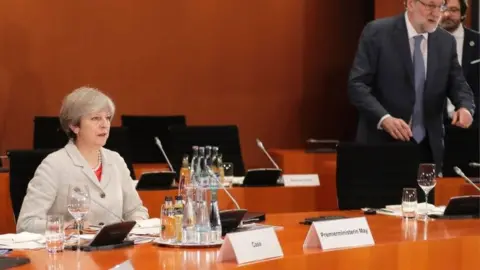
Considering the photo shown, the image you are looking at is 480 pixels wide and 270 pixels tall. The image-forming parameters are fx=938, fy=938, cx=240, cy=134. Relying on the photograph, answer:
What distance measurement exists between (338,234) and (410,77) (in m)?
2.22

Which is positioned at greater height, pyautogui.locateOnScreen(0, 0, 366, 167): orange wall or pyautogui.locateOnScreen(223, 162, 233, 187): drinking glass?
pyautogui.locateOnScreen(0, 0, 366, 167): orange wall

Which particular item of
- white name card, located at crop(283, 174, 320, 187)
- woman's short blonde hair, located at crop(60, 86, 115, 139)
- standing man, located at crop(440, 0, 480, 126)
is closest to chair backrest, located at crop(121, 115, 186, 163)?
white name card, located at crop(283, 174, 320, 187)

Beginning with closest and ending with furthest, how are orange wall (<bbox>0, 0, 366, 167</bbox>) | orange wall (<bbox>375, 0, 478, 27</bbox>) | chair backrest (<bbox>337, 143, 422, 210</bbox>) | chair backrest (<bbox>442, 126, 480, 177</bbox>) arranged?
chair backrest (<bbox>337, 143, 422, 210</bbox>)
chair backrest (<bbox>442, 126, 480, 177</bbox>)
orange wall (<bbox>0, 0, 366, 167</bbox>)
orange wall (<bbox>375, 0, 478, 27</bbox>)

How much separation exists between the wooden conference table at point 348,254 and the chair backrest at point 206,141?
2.13m

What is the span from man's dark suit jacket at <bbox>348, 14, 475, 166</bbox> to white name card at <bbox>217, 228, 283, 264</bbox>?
7.75 ft

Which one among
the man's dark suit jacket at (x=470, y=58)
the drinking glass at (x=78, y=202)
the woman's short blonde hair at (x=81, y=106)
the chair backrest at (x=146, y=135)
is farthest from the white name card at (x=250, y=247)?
the man's dark suit jacket at (x=470, y=58)

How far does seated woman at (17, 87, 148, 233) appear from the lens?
3762mm

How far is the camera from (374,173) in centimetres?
461

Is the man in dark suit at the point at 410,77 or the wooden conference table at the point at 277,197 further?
the man in dark suit at the point at 410,77

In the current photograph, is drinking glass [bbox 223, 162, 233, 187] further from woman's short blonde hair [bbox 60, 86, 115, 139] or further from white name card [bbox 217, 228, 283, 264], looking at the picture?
white name card [bbox 217, 228, 283, 264]

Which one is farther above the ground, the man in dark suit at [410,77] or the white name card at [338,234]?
the man in dark suit at [410,77]

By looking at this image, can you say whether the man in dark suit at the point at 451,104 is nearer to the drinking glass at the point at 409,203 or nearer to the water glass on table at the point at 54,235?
the drinking glass at the point at 409,203

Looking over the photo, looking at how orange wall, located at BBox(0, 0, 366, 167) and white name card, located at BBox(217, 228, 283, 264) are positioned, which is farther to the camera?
orange wall, located at BBox(0, 0, 366, 167)

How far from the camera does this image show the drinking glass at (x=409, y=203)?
3.87 metres
